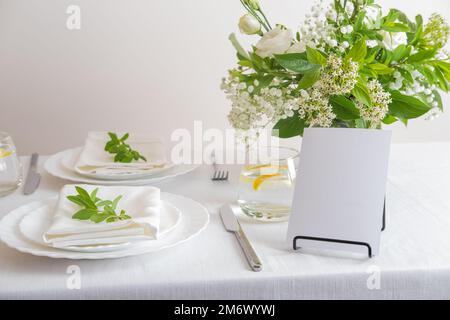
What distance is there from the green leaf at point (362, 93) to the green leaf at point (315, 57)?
6cm

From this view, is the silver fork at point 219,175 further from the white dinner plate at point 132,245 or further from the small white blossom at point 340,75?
the small white blossom at point 340,75

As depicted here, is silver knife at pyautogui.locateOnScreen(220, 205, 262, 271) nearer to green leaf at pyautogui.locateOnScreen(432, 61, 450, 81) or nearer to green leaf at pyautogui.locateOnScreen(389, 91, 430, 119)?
green leaf at pyautogui.locateOnScreen(389, 91, 430, 119)

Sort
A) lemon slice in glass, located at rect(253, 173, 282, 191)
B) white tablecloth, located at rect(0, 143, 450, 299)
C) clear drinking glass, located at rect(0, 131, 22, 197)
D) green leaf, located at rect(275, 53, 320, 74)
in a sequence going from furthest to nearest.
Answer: clear drinking glass, located at rect(0, 131, 22, 197) < lemon slice in glass, located at rect(253, 173, 282, 191) < green leaf, located at rect(275, 53, 320, 74) < white tablecloth, located at rect(0, 143, 450, 299)

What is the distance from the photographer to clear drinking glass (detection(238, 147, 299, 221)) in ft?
3.52

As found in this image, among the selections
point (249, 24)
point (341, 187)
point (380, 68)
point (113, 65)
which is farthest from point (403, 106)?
point (113, 65)

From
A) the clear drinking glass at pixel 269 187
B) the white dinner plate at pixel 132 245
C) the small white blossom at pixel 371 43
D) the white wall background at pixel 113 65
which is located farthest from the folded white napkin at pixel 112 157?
the white wall background at pixel 113 65

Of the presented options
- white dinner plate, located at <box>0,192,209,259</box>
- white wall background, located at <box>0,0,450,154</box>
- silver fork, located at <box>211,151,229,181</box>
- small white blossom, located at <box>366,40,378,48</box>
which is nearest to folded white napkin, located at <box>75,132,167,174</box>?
silver fork, located at <box>211,151,229,181</box>

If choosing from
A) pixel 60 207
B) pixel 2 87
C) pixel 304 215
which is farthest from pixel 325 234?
pixel 2 87

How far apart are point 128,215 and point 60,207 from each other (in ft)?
0.39

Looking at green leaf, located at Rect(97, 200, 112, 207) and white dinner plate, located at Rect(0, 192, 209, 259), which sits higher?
green leaf, located at Rect(97, 200, 112, 207)

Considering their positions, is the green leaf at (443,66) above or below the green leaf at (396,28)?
below

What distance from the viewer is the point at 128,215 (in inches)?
39.9

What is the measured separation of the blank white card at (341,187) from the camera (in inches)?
36.5
